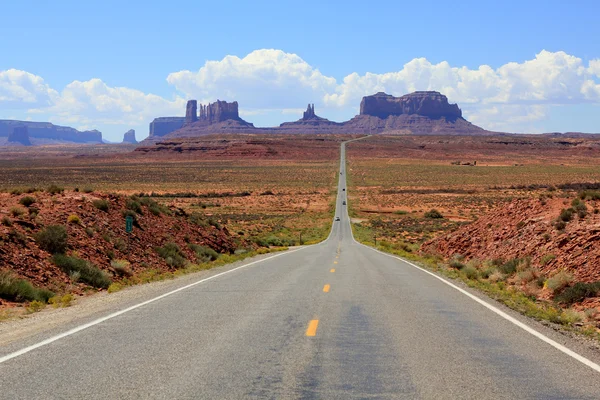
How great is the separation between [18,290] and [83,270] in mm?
3124

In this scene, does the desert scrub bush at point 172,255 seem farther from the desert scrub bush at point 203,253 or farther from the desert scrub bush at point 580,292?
the desert scrub bush at point 580,292

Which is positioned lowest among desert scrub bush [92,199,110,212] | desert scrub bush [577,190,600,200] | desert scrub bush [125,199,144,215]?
desert scrub bush [125,199,144,215]

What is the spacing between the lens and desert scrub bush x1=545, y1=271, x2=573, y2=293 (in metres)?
14.2

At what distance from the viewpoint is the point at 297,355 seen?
310 inches

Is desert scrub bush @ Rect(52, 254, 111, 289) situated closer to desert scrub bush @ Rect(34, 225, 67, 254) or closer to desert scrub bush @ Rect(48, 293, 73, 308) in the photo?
desert scrub bush @ Rect(34, 225, 67, 254)

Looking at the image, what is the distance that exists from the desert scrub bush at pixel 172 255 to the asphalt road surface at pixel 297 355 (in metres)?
9.10

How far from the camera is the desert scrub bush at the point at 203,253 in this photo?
2498 cm

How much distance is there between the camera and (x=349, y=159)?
178 metres

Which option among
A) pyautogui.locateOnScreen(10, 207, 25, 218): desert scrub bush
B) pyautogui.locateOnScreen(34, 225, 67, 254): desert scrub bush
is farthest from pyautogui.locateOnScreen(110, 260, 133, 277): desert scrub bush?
pyautogui.locateOnScreen(10, 207, 25, 218): desert scrub bush

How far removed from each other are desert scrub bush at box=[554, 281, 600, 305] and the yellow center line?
5997mm

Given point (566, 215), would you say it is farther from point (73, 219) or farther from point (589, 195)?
point (73, 219)

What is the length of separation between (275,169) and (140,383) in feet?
482

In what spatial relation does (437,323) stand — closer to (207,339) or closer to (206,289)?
(207,339)

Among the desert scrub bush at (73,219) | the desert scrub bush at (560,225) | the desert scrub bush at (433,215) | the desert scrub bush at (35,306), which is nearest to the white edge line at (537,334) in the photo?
the desert scrub bush at (560,225)
